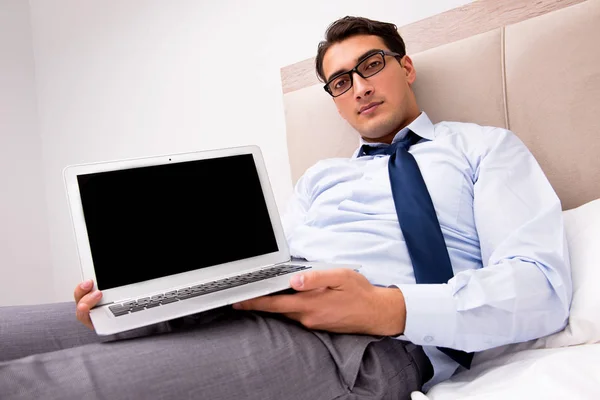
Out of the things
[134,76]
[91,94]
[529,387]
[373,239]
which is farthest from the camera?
[91,94]

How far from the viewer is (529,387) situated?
66 centimetres

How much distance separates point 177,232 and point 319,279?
334 mm

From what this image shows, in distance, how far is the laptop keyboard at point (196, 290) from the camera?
767 mm

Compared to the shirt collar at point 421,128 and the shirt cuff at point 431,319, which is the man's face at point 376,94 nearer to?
the shirt collar at point 421,128

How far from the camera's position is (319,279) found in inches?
29.4

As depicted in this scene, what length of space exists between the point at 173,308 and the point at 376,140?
87cm

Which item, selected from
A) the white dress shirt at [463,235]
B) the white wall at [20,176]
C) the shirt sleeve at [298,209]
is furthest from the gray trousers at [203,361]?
the white wall at [20,176]

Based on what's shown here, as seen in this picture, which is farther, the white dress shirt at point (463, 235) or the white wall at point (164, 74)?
the white wall at point (164, 74)

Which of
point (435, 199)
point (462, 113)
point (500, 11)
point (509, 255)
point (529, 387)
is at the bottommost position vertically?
point (529, 387)

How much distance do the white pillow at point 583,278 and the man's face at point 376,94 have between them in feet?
1.68

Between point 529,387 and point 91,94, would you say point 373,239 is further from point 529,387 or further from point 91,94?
point 91,94

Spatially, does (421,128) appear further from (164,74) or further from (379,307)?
(164,74)

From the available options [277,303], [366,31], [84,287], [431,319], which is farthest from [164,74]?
[431,319]

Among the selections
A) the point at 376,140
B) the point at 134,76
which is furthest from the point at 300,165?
the point at 134,76
